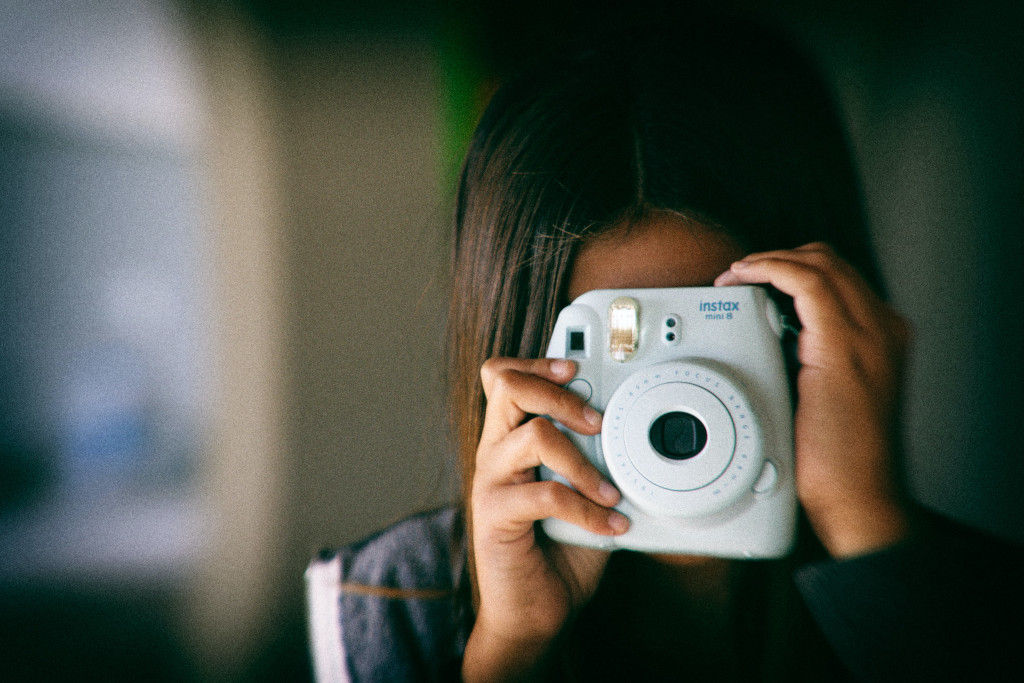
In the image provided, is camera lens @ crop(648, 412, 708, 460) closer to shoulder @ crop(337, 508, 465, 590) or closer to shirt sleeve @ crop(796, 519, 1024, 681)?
shirt sleeve @ crop(796, 519, 1024, 681)

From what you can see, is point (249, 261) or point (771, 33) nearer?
point (771, 33)

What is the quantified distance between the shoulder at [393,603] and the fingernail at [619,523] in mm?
198

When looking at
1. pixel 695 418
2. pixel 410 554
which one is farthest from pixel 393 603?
pixel 695 418

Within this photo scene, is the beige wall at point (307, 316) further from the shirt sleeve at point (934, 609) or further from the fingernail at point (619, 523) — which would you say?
the shirt sleeve at point (934, 609)

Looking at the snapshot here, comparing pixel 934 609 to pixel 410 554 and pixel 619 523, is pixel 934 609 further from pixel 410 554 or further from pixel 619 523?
pixel 410 554

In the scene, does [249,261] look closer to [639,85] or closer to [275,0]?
[275,0]

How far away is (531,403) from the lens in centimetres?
31

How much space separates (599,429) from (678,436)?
0.04 meters

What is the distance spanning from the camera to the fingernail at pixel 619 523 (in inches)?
11.6

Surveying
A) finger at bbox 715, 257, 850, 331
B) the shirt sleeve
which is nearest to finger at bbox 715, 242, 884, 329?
finger at bbox 715, 257, 850, 331

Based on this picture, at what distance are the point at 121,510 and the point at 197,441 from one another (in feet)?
0.29

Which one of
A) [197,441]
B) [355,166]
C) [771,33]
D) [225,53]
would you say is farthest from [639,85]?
[197,441]

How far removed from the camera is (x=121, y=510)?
19.6 inches

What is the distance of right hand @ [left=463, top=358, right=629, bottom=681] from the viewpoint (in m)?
0.30
